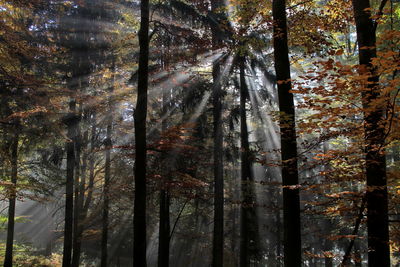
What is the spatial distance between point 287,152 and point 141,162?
11.4 ft

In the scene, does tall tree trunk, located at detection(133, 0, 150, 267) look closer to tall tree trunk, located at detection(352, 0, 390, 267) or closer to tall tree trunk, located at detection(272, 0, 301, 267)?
tall tree trunk, located at detection(272, 0, 301, 267)

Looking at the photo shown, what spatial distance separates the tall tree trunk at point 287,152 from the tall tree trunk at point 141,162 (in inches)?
129

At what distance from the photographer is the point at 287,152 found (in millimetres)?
5859

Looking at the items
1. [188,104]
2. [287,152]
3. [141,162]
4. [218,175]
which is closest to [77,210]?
[218,175]

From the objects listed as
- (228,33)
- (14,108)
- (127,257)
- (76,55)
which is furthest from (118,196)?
(127,257)

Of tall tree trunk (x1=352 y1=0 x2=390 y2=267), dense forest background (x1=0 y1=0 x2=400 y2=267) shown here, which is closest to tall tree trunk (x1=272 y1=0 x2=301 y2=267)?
dense forest background (x1=0 y1=0 x2=400 y2=267)

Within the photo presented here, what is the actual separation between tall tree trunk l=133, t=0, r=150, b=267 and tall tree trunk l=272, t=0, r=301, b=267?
129 inches

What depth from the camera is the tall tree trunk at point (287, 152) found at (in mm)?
5570

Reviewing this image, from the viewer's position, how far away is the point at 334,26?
7070mm

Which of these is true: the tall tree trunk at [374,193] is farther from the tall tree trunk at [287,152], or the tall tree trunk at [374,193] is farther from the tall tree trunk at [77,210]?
the tall tree trunk at [77,210]

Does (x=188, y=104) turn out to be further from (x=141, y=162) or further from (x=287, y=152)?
(x=287, y=152)

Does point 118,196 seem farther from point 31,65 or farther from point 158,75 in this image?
point 31,65

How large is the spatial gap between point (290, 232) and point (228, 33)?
7536 mm

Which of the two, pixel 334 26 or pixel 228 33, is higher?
pixel 228 33
